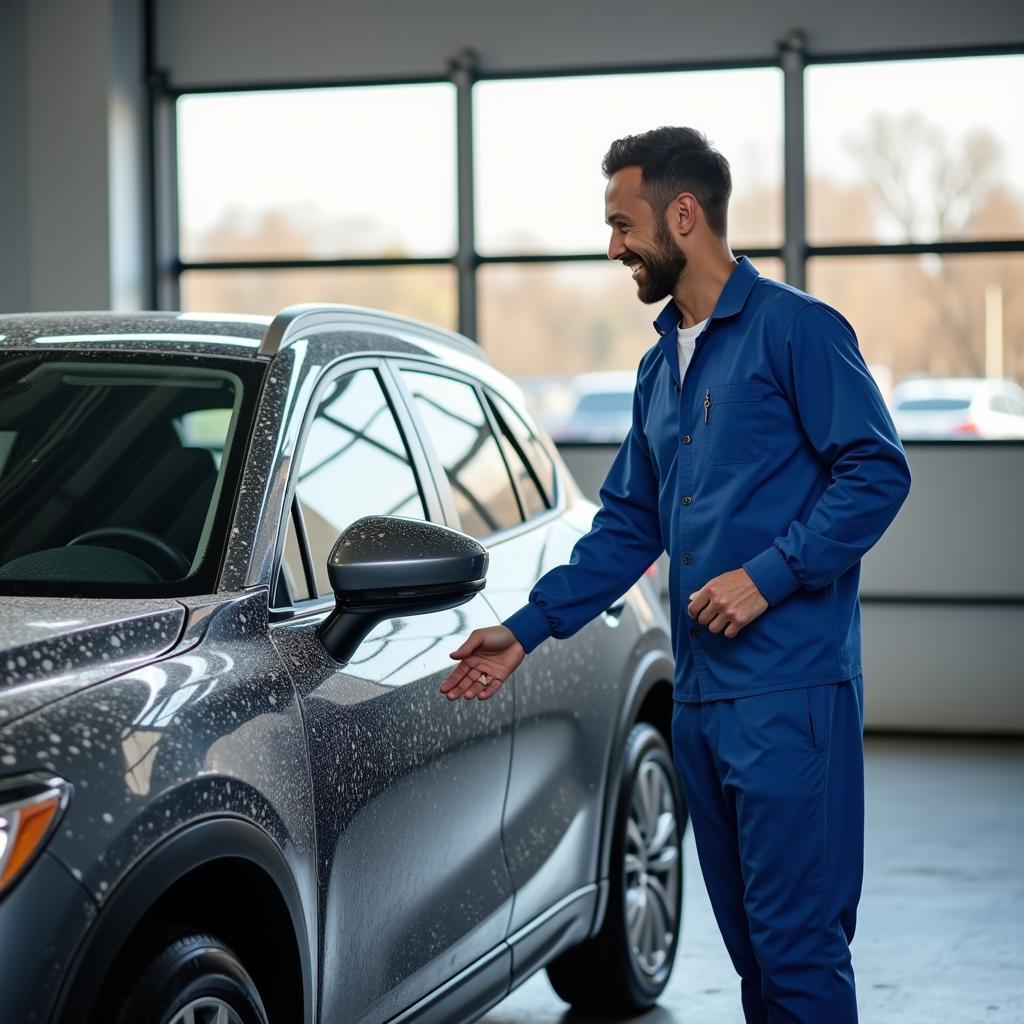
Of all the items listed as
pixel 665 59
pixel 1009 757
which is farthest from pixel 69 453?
pixel 665 59

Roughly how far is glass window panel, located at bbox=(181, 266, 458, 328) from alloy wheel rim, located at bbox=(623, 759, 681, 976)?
5150 mm

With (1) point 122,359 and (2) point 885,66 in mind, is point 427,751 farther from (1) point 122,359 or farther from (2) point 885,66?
(2) point 885,66

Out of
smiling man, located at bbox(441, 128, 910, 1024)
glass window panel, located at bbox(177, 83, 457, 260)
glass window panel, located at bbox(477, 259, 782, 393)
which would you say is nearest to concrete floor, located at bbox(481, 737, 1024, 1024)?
smiling man, located at bbox(441, 128, 910, 1024)

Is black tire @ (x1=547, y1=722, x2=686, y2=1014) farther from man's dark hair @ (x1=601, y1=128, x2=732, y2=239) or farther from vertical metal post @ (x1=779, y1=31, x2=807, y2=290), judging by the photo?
vertical metal post @ (x1=779, y1=31, x2=807, y2=290)

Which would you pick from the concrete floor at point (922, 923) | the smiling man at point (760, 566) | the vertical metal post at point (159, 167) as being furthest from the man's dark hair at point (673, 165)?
the vertical metal post at point (159, 167)

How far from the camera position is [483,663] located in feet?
9.00

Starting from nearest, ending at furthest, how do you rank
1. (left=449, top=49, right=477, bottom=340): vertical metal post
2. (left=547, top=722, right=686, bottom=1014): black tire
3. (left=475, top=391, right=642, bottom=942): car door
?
(left=475, top=391, right=642, bottom=942): car door < (left=547, top=722, right=686, bottom=1014): black tire < (left=449, top=49, right=477, bottom=340): vertical metal post

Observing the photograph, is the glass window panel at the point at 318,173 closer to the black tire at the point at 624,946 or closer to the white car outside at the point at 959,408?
the white car outside at the point at 959,408

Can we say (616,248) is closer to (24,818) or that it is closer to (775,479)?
(775,479)

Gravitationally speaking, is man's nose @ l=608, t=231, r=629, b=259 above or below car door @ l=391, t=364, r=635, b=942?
above

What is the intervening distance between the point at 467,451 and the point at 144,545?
1.08m

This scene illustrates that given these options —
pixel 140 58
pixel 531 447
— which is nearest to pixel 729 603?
pixel 531 447

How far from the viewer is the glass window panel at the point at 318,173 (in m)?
8.84

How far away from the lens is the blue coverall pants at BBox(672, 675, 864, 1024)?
100 inches
